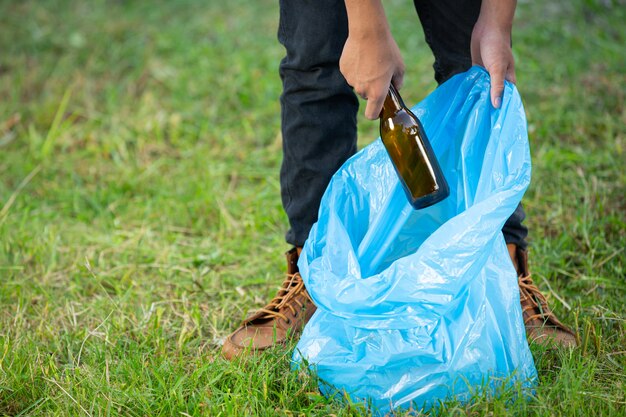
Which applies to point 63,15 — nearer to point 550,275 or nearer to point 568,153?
point 568,153

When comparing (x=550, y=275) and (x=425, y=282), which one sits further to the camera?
(x=550, y=275)

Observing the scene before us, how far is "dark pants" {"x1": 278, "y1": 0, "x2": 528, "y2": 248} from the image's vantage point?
1473 mm

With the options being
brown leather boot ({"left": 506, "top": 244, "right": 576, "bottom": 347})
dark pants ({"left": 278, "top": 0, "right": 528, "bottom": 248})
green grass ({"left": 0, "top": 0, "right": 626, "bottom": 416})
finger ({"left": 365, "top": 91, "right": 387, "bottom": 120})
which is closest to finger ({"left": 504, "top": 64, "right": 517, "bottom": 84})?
dark pants ({"left": 278, "top": 0, "right": 528, "bottom": 248})

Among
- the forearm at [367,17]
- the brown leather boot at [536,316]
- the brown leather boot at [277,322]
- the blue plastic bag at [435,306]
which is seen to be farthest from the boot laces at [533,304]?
the forearm at [367,17]

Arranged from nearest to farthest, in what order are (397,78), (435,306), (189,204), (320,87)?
(435,306), (397,78), (320,87), (189,204)

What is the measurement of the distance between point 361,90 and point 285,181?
415 mm

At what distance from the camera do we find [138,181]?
257 centimetres

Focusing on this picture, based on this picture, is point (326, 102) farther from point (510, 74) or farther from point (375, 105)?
point (510, 74)

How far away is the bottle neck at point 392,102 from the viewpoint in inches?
53.4

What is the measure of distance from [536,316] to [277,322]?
0.58 metres

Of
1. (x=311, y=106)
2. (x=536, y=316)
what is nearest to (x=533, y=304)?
(x=536, y=316)

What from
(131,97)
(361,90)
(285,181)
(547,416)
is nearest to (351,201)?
(285,181)

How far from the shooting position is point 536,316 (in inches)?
60.3

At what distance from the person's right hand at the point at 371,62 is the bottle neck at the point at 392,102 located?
55 mm
